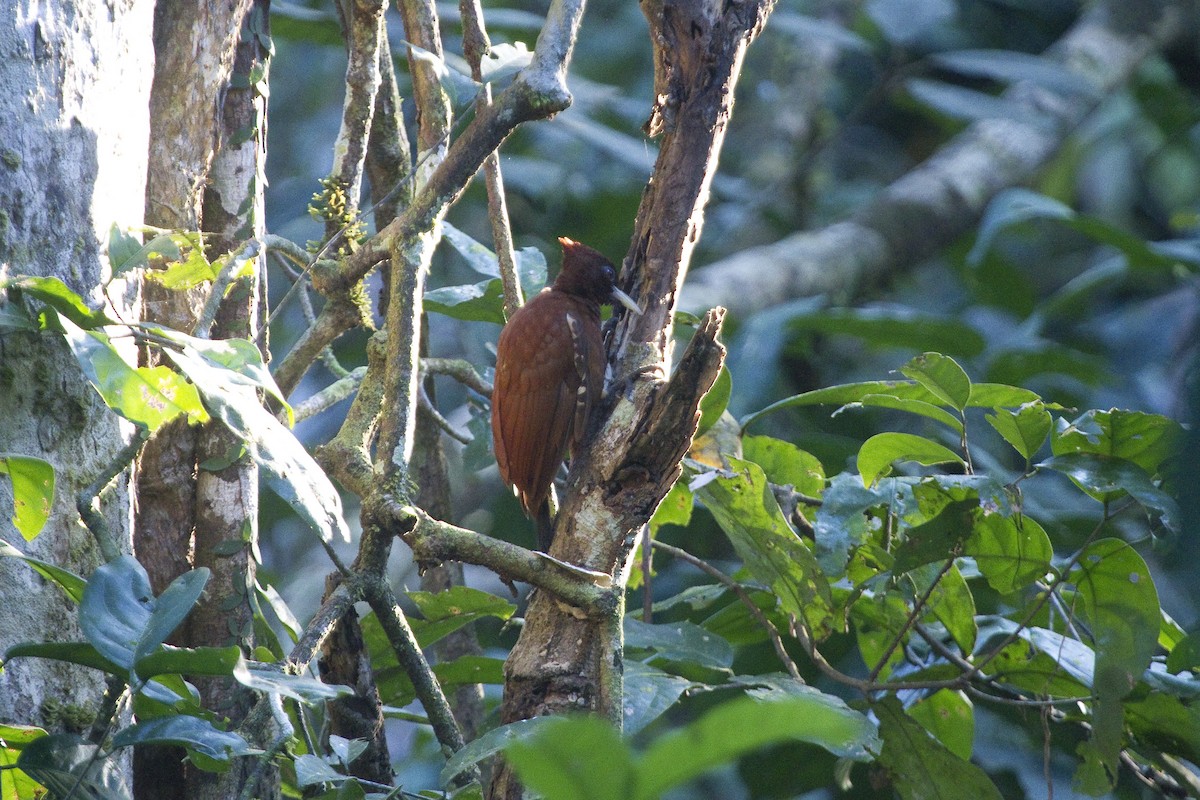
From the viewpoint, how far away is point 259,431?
1.40m

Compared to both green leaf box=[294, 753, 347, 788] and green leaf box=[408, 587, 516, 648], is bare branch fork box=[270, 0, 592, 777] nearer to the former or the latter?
green leaf box=[294, 753, 347, 788]

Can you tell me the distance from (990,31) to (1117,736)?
5754 millimetres

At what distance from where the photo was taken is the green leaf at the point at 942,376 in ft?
6.19

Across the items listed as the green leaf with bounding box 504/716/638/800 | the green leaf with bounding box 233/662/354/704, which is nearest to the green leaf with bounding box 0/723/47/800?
the green leaf with bounding box 233/662/354/704

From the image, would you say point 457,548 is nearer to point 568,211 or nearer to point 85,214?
point 85,214

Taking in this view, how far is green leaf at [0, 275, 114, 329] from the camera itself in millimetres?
1332

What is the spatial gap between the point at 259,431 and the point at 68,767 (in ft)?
1.49

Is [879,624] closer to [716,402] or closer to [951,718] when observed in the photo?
[951,718]

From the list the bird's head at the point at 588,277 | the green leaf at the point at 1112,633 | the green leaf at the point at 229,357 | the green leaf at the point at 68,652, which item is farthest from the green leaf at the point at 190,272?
the green leaf at the point at 1112,633

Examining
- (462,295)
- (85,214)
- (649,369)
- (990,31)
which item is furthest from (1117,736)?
(990,31)

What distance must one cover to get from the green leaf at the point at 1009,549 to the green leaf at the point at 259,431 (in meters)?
1.13

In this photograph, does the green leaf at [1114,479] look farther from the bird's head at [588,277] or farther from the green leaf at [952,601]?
the bird's head at [588,277]

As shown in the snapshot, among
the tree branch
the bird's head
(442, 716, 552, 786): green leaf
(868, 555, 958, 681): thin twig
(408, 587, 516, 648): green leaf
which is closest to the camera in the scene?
(442, 716, 552, 786): green leaf

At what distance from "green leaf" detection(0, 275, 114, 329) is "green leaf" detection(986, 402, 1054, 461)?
55.9 inches
